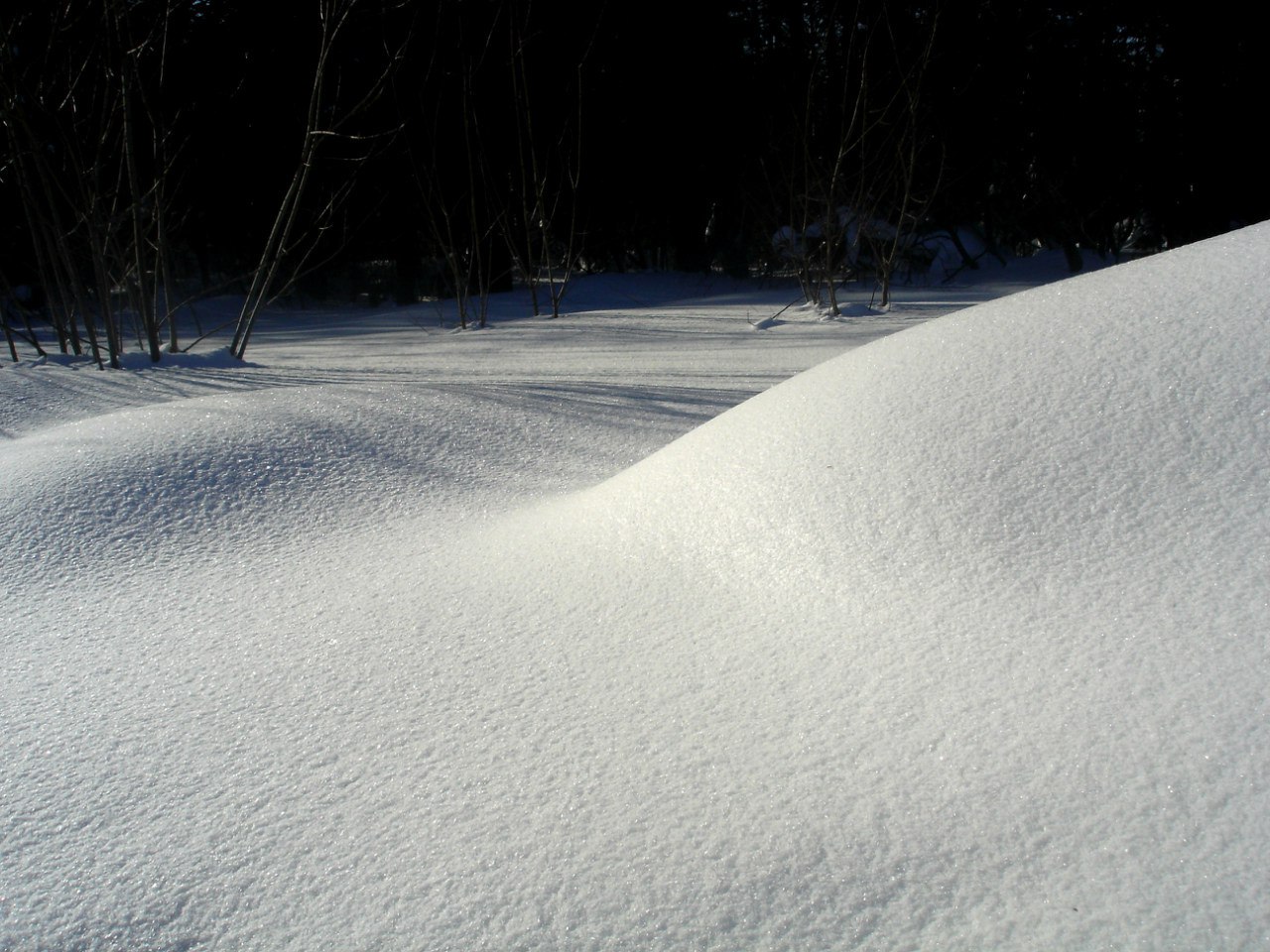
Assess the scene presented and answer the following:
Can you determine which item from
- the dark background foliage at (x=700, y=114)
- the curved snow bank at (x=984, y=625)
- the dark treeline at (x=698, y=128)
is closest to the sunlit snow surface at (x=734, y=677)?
the curved snow bank at (x=984, y=625)

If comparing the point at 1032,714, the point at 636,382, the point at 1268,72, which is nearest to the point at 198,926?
the point at 1032,714

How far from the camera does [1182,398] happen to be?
5.48 feet

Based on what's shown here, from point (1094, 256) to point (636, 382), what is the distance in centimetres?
919

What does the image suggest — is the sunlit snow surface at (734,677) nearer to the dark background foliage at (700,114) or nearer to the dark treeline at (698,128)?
the dark treeline at (698,128)

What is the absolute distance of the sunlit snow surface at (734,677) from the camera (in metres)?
1.03

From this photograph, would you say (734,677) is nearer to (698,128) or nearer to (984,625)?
(984,625)

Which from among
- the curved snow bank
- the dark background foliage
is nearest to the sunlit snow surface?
the curved snow bank

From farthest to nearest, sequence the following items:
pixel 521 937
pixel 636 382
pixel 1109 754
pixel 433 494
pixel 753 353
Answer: pixel 753 353, pixel 636 382, pixel 433 494, pixel 1109 754, pixel 521 937

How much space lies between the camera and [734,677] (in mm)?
1423

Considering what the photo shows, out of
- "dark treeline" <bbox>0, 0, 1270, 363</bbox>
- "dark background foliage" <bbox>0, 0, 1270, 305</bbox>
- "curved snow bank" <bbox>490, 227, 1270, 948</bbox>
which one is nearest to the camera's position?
"curved snow bank" <bbox>490, 227, 1270, 948</bbox>

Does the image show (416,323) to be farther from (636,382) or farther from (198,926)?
(198,926)

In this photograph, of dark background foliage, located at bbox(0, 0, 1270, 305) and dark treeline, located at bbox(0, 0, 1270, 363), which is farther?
dark background foliage, located at bbox(0, 0, 1270, 305)

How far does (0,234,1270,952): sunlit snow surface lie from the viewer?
1.03 meters

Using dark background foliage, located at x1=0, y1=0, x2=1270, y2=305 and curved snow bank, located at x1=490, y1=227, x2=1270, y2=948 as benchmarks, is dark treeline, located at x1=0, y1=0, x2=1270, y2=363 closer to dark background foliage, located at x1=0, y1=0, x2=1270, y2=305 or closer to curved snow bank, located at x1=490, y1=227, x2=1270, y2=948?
dark background foliage, located at x1=0, y1=0, x2=1270, y2=305
